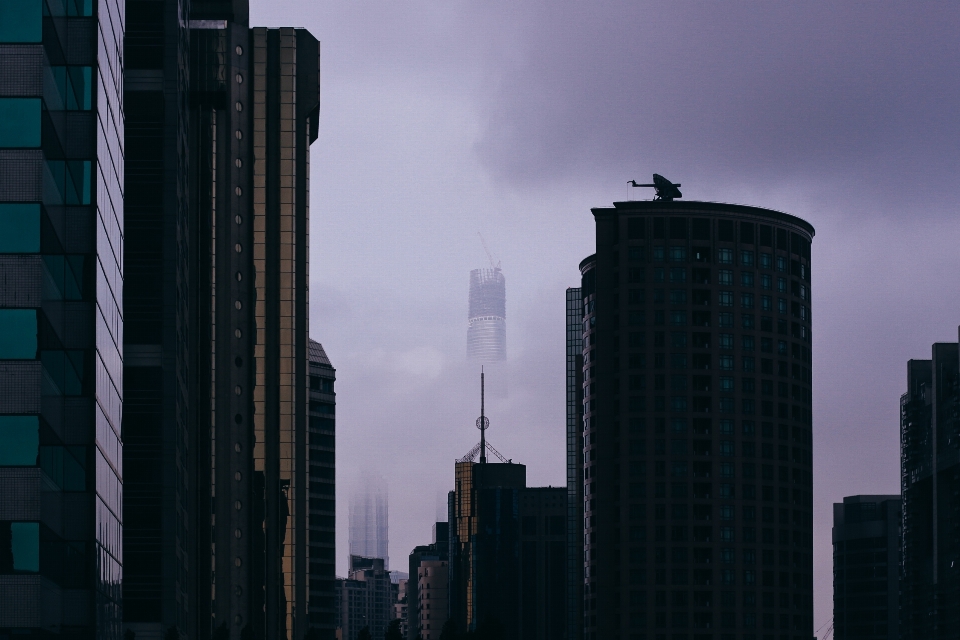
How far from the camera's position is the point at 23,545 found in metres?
67.7

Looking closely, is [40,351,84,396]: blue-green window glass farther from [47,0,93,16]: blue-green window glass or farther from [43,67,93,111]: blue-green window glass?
[47,0,93,16]: blue-green window glass

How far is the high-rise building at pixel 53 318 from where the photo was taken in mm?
67812

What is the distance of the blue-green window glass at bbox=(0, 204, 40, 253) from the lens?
228ft

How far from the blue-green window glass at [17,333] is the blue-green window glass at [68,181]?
518 cm

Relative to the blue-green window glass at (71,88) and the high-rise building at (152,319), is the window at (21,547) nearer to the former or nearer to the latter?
the blue-green window glass at (71,88)

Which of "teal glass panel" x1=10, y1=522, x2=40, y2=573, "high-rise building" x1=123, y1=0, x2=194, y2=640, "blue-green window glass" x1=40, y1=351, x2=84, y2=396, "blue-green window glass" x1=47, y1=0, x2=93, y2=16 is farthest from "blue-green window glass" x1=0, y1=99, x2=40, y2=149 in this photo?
"high-rise building" x1=123, y1=0, x2=194, y2=640

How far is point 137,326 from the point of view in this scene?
414ft

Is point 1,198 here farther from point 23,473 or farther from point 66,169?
point 23,473

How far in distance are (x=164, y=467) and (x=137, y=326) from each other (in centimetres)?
1032

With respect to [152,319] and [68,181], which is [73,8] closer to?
[68,181]

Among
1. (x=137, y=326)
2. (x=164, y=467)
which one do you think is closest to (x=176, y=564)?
(x=164, y=467)

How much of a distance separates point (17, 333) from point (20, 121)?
8533mm

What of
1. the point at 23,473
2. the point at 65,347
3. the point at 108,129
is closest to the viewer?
the point at 23,473

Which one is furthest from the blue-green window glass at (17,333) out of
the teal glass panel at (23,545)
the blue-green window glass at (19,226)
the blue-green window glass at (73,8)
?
the blue-green window glass at (73,8)
